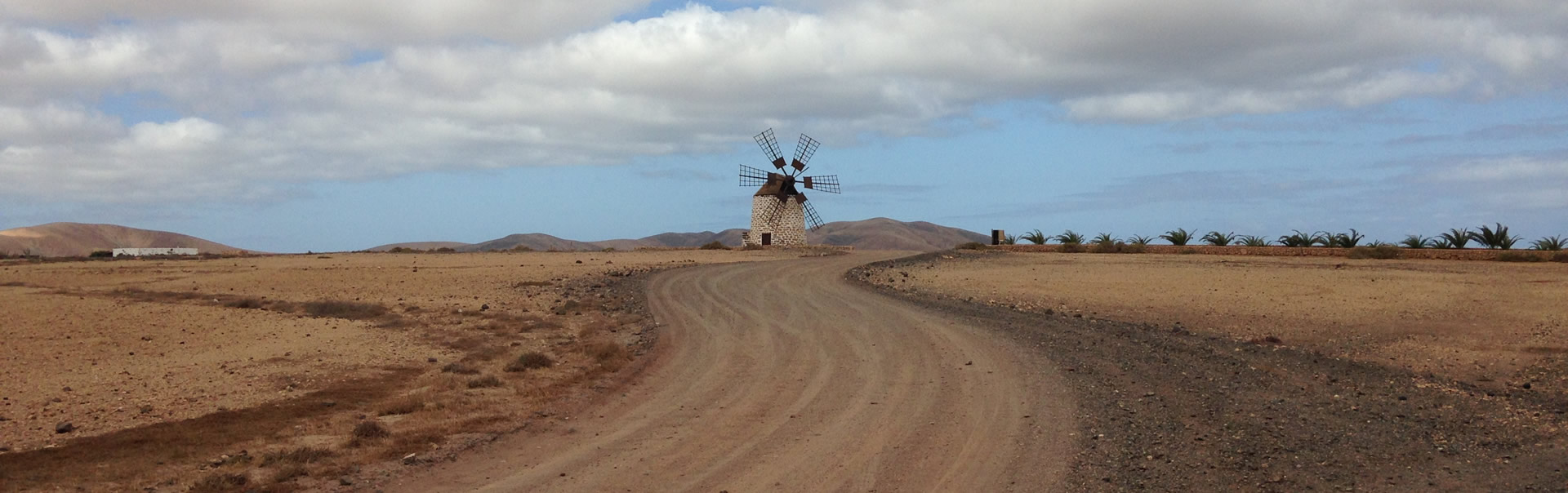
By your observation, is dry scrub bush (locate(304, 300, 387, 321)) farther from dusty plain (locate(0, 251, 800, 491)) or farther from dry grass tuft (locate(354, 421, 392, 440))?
dry grass tuft (locate(354, 421, 392, 440))

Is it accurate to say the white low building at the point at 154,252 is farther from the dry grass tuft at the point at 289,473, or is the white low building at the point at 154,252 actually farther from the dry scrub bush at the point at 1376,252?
the dry scrub bush at the point at 1376,252

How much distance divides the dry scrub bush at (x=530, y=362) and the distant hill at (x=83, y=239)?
66.1 m

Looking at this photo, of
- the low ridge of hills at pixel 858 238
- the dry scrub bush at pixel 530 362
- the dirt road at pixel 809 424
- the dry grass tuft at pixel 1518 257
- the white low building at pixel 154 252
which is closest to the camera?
the dirt road at pixel 809 424

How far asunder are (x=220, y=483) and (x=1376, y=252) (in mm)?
30584

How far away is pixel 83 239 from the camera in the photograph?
79188 millimetres

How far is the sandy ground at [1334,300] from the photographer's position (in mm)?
13664

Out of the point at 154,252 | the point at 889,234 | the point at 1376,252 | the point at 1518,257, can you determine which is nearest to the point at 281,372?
the point at 1518,257

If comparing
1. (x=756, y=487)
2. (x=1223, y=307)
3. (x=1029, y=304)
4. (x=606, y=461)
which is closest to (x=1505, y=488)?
(x=756, y=487)

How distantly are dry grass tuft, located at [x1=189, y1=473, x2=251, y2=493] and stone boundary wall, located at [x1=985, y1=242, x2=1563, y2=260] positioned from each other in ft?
95.9

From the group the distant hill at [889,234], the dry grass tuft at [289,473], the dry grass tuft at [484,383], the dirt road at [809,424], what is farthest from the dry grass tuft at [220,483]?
the distant hill at [889,234]

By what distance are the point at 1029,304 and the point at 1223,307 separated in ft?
11.3

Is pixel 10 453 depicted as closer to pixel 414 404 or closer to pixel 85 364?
→ pixel 414 404

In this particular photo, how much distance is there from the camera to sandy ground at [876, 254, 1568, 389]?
13.7 m

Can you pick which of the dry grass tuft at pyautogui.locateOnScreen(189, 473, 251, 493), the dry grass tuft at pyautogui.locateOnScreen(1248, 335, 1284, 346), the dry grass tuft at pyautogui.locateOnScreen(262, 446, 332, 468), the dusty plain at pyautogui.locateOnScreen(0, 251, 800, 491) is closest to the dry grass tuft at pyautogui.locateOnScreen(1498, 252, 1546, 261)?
the dry grass tuft at pyautogui.locateOnScreen(1248, 335, 1284, 346)
